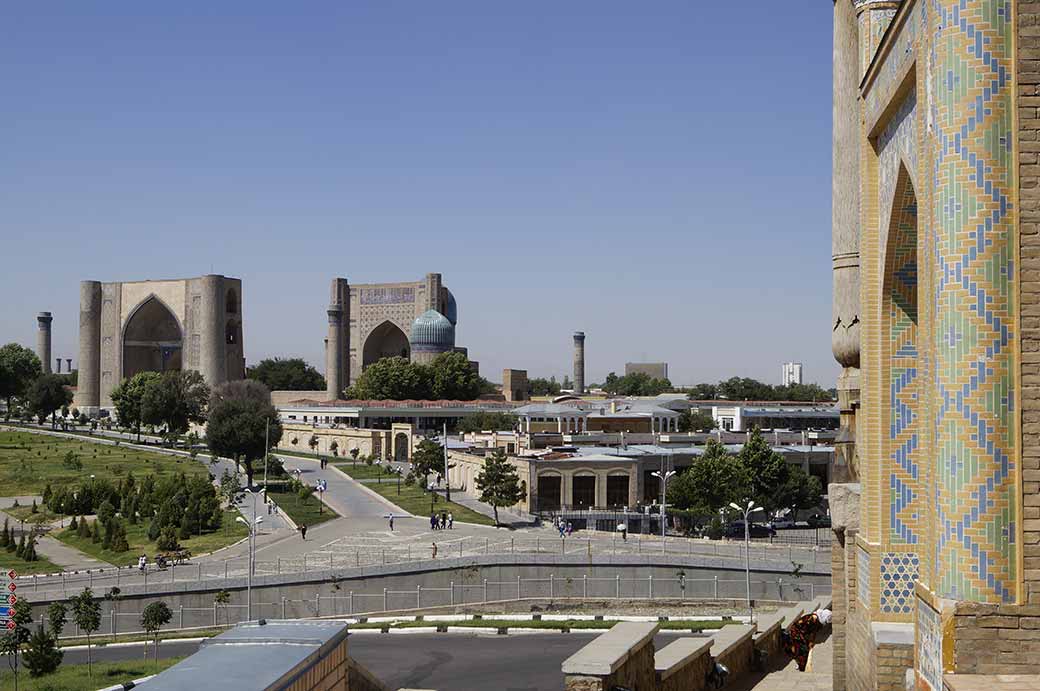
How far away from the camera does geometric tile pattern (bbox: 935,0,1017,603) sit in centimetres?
562

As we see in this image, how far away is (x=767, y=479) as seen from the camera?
36.0 meters

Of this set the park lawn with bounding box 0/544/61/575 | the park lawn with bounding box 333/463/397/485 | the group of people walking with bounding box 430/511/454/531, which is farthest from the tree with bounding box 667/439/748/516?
the park lawn with bounding box 0/544/61/575

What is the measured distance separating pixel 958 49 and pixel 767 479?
31.3 meters

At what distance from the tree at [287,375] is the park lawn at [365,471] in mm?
50995

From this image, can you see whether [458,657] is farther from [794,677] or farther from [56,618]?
[794,677]

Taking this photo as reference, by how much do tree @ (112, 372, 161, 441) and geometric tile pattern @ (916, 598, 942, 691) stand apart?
2535 inches

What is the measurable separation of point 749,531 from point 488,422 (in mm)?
29286

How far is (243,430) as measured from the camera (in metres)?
49.7

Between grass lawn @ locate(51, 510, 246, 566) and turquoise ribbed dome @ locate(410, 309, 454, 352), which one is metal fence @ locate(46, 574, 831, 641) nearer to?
grass lawn @ locate(51, 510, 246, 566)

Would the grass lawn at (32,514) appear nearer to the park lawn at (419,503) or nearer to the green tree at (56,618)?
the park lawn at (419,503)

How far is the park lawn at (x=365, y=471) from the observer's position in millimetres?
51375

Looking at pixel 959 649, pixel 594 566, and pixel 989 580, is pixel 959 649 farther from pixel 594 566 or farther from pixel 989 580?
pixel 594 566

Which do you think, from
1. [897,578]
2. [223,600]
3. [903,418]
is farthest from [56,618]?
[903,418]

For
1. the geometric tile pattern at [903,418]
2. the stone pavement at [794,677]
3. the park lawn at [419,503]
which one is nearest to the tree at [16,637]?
the stone pavement at [794,677]
